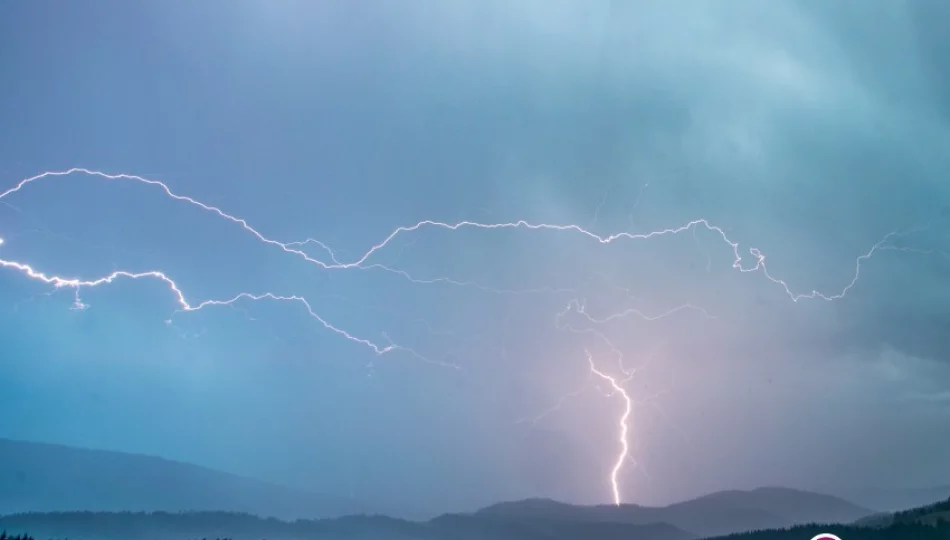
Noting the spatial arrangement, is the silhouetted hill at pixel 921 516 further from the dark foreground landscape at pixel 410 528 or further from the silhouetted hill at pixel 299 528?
the silhouetted hill at pixel 299 528

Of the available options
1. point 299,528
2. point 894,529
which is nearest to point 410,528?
point 299,528

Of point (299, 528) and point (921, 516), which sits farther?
point (299, 528)

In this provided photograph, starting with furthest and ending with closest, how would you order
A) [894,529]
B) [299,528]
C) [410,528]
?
[410,528] < [299,528] < [894,529]

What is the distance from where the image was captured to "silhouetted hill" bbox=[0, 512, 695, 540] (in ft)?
144

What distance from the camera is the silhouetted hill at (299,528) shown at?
144 ft

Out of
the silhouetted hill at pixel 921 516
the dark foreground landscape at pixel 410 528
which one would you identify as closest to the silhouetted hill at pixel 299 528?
the dark foreground landscape at pixel 410 528

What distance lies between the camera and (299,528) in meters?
54.2

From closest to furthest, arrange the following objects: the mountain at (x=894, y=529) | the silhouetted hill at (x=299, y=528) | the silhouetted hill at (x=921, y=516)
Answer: the mountain at (x=894, y=529) < the silhouetted hill at (x=921, y=516) < the silhouetted hill at (x=299, y=528)

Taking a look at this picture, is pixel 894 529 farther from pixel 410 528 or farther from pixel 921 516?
pixel 410 528

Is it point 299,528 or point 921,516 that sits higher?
point 921,516

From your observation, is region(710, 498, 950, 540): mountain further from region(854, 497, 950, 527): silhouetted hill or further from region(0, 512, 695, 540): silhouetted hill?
region(0, 512, 695, 540): silhouetted hill

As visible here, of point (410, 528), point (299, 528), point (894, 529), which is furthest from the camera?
point (410, 528)

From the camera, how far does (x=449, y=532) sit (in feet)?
190

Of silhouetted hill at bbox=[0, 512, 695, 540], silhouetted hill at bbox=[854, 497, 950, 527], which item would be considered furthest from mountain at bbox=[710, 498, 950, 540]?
silhouetted hill at bbox=[0, 512, 695, 540]
